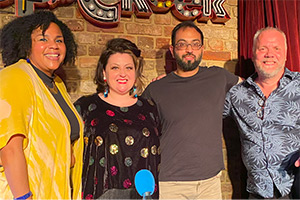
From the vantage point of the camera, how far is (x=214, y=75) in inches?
109

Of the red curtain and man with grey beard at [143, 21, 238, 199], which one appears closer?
man with grey beard at [143, 21, 238, 199]

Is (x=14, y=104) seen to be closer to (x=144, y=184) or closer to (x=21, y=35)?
(x=21, y=35)

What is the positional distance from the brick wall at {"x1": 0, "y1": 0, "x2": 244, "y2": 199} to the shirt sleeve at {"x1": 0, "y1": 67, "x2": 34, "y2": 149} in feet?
3.54

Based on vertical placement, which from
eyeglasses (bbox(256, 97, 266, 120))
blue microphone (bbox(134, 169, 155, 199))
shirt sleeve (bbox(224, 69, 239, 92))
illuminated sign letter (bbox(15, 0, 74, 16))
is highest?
illuminated sign letter (bbox(15, 0, 74, 16))

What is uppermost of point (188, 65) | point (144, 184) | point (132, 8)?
point (132, 8)

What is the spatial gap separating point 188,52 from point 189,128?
598mm

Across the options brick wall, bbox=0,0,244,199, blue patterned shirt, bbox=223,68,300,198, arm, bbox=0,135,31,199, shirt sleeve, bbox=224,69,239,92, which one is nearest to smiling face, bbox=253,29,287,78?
blue patterned shirt, bbox=223,68,300,198

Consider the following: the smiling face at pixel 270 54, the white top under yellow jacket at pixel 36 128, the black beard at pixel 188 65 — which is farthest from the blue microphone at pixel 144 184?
the smiling face at pixel 270 54

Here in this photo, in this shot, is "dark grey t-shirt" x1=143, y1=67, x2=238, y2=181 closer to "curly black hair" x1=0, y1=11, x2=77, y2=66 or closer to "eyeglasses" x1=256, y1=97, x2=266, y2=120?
"eyeglasses" x1=256, y1=97, x2=266, y2=120

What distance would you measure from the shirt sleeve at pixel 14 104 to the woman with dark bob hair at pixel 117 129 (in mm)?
503

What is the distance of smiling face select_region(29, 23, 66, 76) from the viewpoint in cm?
201

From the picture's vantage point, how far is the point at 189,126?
8.41 ft

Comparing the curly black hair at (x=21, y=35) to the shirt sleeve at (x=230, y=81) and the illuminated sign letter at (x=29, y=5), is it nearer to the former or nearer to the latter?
the illuminated sign letter at (x=29, y=5)

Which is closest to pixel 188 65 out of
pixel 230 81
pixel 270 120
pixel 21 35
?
pixel 230 81
